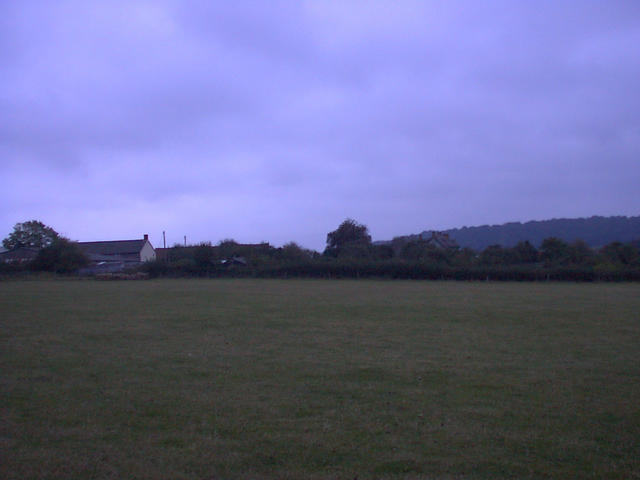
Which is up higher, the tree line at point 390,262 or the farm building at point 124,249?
the farm building at point 124,249

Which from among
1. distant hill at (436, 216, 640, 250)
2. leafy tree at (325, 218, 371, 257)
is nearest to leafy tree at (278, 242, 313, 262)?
leafy tree at (325, 218, 371, 257)

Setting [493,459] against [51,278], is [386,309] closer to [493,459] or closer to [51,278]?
[493,459]

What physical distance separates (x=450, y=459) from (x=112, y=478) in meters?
3.51

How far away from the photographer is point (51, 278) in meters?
56.6

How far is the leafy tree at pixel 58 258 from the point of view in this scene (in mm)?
65812

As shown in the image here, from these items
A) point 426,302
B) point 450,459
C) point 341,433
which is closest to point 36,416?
point 341,433

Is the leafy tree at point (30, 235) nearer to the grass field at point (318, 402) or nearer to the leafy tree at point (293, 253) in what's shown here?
the leafy tree at point (293, 253)

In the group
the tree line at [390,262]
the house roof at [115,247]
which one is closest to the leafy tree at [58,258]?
the tree line at [390,262]

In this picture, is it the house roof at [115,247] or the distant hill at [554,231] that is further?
the distant hill at [554,231]

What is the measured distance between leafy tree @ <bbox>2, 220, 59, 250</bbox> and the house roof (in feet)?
19.5

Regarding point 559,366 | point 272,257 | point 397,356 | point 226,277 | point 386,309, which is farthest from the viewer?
point 272,257

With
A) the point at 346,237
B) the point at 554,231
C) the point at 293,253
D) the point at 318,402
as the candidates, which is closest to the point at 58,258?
the point at 293,253

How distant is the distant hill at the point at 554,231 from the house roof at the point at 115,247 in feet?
303

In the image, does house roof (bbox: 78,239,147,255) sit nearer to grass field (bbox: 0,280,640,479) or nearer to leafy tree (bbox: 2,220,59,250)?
leafy tree (bbox: 2,220,59,250)
